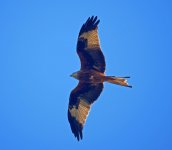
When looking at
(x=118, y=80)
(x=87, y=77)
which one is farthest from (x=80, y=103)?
(x=118, y=80)

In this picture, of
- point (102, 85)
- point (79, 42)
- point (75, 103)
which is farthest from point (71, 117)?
point (79, 42)

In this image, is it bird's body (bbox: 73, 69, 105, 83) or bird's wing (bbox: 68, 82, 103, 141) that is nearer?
bird's body (bbox: 73, 69, 105, 83)

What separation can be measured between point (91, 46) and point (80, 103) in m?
1.94

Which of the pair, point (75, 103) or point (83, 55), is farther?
point (75, 103)

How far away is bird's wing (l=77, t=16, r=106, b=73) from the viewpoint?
11125 mm

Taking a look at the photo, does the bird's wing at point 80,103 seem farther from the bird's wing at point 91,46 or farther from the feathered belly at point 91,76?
the bird's wing at point 91,46

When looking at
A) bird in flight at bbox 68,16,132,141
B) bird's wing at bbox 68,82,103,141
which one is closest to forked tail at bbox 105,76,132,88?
bird in flight at bbox 68,16,132,141

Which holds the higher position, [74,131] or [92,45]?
[92,45]

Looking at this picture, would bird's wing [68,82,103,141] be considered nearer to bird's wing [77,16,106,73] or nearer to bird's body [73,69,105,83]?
bird's body [73,69,105,83]

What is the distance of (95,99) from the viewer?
1191 cm

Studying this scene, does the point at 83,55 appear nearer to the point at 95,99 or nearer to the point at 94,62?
the point at 94,62

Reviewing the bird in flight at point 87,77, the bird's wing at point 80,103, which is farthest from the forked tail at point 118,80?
the bird's wing at point 80,103

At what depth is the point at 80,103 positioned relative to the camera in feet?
39.7

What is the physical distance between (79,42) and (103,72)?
1.08m
